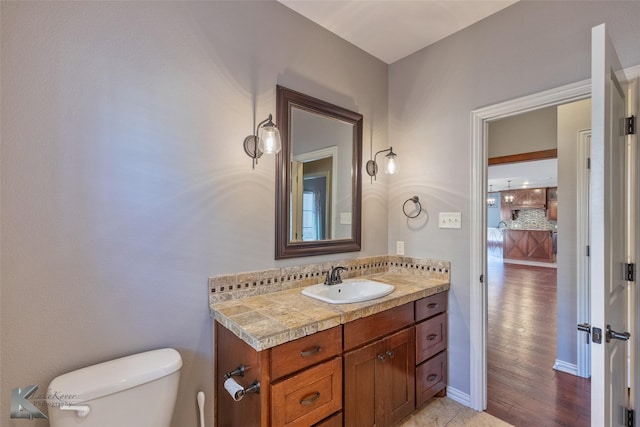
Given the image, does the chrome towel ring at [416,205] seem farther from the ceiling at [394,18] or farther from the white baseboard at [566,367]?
the white baseboard at [566,367]

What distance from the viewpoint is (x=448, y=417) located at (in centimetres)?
190

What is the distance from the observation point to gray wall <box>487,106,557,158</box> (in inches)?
134

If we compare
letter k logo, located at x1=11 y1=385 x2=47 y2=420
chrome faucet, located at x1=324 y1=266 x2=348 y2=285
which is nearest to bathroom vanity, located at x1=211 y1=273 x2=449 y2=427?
chrome faucet, located at x1=324 y1=266 x2=348 y2=285

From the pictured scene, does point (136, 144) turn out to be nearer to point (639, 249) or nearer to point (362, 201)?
point (362, 201)

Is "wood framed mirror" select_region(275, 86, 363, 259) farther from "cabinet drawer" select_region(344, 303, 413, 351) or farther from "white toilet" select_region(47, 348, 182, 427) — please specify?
"white toilet" select_region(47, 348, 182, 427)

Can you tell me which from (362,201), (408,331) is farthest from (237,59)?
(408,331)

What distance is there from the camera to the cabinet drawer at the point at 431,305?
189cm

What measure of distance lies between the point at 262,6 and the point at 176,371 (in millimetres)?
2051

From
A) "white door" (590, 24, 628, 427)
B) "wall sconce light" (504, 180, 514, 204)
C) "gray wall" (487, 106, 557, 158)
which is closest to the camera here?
"white door" (590, 24, 628, 427)

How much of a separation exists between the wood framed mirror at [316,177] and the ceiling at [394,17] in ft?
1.86

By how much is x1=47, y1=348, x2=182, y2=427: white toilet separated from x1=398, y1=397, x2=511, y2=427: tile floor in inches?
57.7

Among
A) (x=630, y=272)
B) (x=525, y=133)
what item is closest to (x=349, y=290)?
(x=630, y=272)

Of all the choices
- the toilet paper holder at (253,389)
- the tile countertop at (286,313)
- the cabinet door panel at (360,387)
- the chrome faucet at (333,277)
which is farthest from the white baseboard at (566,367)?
the toilet paper holder at (253,389)

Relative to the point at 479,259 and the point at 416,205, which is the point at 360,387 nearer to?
the point at 479,259
